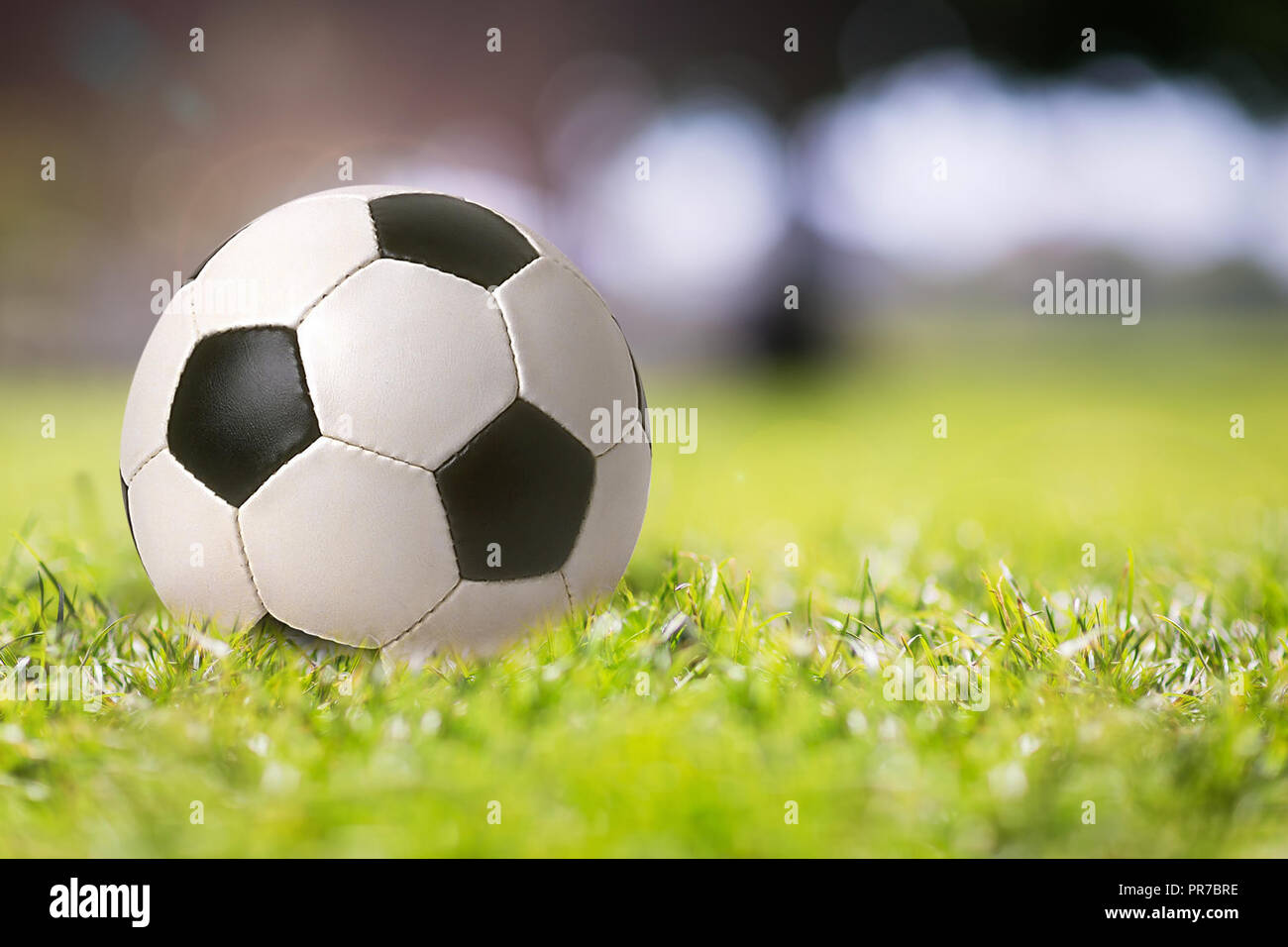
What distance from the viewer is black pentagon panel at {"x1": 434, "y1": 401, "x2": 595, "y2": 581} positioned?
2467 millimetres

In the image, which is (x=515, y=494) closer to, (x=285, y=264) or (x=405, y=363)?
(x=405, y=363)

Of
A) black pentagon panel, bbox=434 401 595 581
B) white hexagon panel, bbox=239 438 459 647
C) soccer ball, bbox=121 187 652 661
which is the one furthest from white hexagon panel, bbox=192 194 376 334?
black pentagon panel, bbox=434 401 595 581

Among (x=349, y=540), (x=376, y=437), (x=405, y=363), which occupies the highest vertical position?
(x=405, y=363)

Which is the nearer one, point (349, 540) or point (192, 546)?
point (349, 540)

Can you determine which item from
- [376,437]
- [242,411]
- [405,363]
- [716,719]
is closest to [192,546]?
[242,411]

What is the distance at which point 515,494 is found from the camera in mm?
2521

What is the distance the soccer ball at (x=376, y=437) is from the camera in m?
2.43

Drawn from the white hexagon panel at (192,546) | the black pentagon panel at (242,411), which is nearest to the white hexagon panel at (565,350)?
the black pentagon panel at (242,411)

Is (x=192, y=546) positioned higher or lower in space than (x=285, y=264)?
lower

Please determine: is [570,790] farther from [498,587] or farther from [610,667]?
[498,587]

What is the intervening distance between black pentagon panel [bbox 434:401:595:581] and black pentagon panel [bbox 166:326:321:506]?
0.36 m

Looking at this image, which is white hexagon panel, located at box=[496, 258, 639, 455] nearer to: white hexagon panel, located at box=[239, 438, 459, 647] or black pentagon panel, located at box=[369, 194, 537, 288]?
black pentagon panel, located at box=[369, 194, 537, 288]

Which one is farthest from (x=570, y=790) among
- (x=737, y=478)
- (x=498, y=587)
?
(x=737, y=478)

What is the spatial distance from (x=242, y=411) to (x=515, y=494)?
2.16 feet
